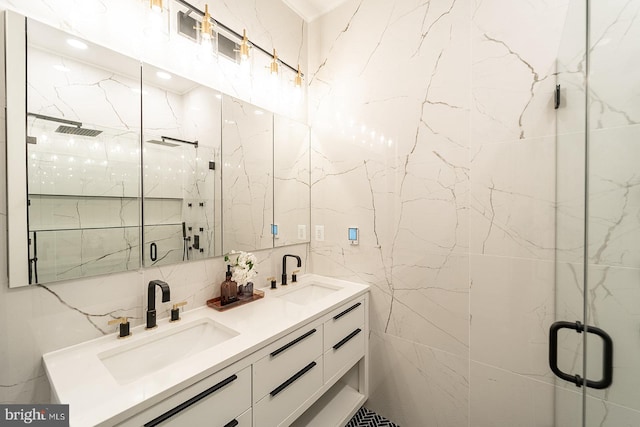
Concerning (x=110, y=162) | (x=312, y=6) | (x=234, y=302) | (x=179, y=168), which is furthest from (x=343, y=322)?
(x=312, y=6)

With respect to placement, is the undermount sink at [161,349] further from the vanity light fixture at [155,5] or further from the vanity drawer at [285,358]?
the vanity light fixture at [155,5]

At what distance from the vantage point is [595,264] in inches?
32.5

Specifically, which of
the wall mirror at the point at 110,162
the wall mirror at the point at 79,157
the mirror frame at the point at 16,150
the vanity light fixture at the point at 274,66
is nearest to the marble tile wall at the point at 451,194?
the vanity light fixture at the point at 274,66

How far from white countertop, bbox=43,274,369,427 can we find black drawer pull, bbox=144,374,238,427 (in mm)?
54

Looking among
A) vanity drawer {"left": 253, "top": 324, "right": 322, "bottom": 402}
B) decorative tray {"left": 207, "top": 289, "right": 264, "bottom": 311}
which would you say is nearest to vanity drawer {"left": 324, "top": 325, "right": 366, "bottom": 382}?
vanity drawer {"left": 253, "top": 324, "right": 322, "bottom": 402}

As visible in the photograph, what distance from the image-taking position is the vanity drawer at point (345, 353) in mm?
1461

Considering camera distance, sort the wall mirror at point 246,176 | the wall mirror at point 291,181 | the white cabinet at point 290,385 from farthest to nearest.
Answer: the wall mirror at point 291,181
the wall mirror at point 246,176
the white cabinet at point 290,385

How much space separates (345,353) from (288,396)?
1.65 feet

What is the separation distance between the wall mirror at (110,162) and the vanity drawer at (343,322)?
2.35 feet

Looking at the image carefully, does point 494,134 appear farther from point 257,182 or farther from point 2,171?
point 2,171

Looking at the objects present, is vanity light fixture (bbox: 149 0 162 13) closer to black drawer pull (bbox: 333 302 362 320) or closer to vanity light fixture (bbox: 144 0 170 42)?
vanity light fixture (bbox: 144 0 170 42)

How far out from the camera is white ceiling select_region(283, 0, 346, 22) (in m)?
1.98

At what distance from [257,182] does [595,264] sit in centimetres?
165

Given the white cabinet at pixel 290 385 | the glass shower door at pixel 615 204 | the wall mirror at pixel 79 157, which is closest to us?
the glass shower door at pixel 615 204
